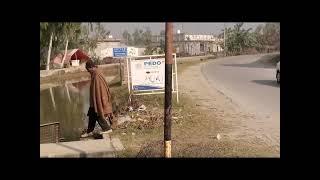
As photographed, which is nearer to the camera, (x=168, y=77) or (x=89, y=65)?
(x=168, y=77)

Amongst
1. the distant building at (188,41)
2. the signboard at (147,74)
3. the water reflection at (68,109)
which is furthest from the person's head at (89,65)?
the signboard at (147,74)

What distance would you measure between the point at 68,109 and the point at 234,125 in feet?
17.6

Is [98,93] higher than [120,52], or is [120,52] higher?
[120,52]

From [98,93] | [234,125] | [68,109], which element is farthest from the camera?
[68,109]

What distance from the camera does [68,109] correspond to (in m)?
12.4

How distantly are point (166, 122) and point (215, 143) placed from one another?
1950 mm

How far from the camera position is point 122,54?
1089 cm

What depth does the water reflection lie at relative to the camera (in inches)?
378

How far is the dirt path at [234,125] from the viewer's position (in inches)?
280

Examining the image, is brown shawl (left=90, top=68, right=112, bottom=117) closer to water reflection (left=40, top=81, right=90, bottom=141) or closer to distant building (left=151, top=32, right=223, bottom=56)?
water reflection (left=40, top=81, right=90, bottom=141)

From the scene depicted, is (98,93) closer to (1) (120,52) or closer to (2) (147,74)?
(1) (120,52)

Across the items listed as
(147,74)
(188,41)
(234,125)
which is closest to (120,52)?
(147,74)
